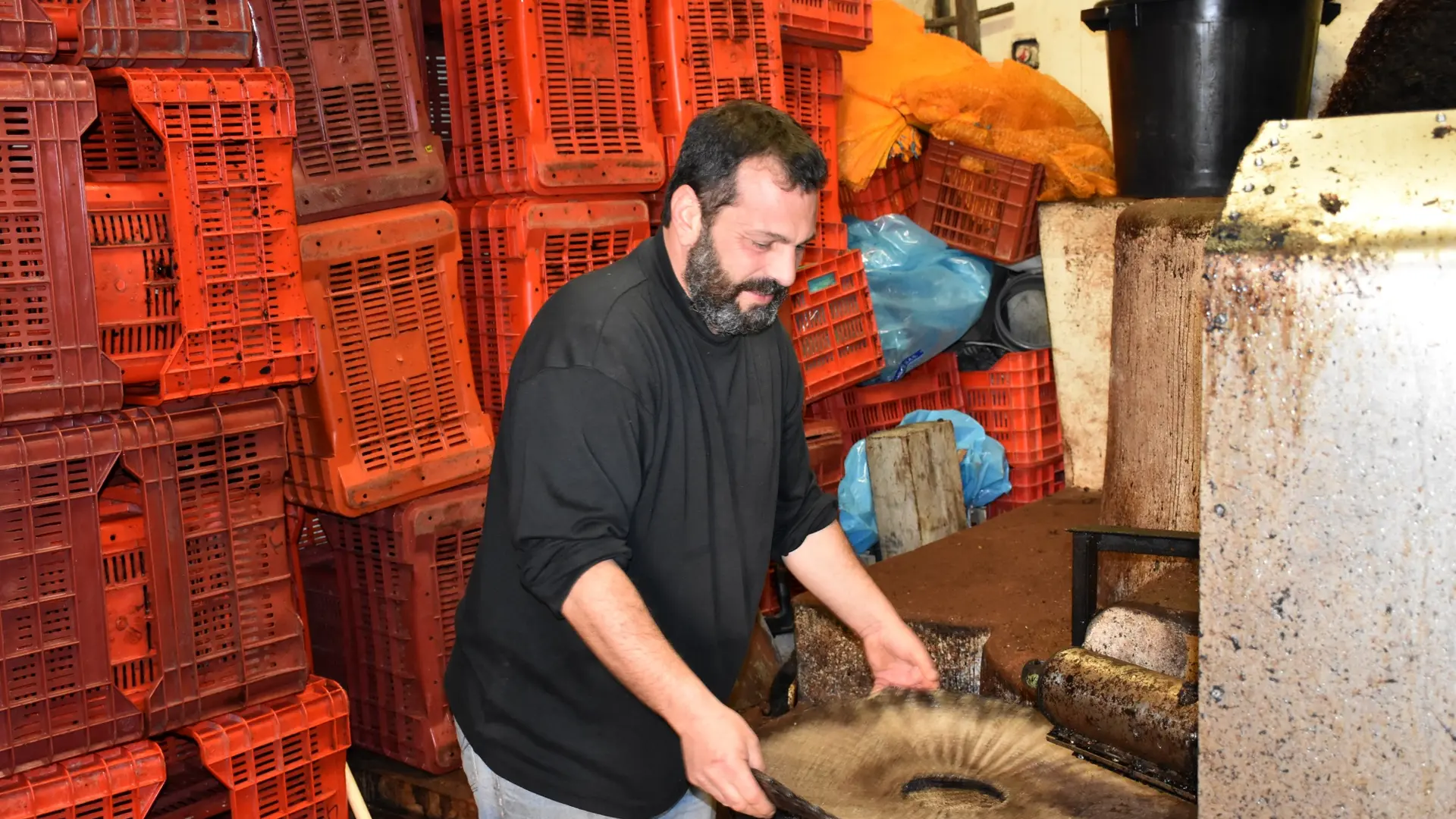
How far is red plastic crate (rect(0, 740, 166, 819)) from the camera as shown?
2.94 meters

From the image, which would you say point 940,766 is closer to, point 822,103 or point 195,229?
point 195,229

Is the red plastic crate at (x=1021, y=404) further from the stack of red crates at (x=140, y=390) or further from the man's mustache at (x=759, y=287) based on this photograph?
the man's mustache at (x=759, y=287)

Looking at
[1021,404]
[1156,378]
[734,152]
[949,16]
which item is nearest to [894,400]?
[1021,404]

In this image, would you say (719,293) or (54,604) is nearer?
(719,293)

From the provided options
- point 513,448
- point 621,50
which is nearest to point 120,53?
point 621,50

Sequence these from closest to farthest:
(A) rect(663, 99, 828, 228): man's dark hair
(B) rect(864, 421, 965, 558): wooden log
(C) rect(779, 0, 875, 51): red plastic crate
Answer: (A) rect(663, 99, 828, 228): man's dark hair → (C) rect(779, 0, 875, 51): red plastic crate → (B) rect(864, 421, 965, 558): wooden log

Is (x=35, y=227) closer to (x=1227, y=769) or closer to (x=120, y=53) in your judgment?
(x=120, y=53)

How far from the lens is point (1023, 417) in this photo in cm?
580

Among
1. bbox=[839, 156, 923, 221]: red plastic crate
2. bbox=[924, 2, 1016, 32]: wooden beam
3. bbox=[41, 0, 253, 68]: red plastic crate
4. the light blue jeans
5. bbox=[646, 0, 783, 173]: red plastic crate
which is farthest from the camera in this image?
bbox=[924, 2, 1016, 32]: wooden beam

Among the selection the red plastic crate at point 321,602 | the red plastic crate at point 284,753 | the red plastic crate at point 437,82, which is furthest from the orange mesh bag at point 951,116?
the red plastic crate at point 284,753

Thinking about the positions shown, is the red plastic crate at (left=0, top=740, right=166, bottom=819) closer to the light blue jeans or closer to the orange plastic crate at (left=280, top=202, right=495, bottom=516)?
the orange plastic crate at (left=280, top=202, right=495, bottom=516)

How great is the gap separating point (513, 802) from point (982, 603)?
2.07m

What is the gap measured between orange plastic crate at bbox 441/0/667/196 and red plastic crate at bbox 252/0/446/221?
226 mm

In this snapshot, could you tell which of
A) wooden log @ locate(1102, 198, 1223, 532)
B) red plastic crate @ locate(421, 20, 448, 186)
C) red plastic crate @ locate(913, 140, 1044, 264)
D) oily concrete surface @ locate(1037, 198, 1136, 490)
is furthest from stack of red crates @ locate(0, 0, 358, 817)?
oily concrete surface @ locate(1037, 198, 1136, 490)
